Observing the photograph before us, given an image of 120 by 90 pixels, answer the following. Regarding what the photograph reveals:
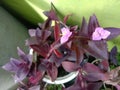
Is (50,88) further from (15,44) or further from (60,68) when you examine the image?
(15,44)

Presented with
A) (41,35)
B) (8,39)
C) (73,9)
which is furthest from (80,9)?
(8,39)

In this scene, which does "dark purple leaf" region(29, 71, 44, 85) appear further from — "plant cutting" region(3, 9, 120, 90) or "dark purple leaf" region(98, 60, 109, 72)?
"dark purple leaf" region(98, 60, 109, 72)

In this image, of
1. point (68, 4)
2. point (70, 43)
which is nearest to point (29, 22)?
point (68, 4)

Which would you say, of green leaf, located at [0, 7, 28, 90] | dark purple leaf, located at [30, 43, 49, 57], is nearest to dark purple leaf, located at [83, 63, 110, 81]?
dark purple leaf, located at [30, 43, 49, 57]

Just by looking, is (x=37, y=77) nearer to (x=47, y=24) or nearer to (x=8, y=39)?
(x=47, y=24)

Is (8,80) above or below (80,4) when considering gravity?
below

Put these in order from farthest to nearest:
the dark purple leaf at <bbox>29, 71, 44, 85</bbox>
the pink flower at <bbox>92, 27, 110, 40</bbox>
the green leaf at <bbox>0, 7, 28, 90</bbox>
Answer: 1. the green leaf at <bbox>0, 7, 28, 90</bbox>
2. the dark purple leaf at <bbox>29, 71, 44, 85</bbox>
3. the pink flower at <bbox>92, 27, 110, 40</bbox>

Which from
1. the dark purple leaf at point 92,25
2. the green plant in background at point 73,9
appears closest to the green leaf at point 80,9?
the green plant in background at point 73,9
